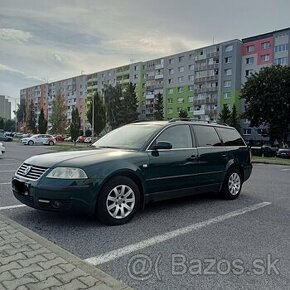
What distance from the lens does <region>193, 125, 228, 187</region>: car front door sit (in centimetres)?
654

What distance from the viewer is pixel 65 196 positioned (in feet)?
15.4

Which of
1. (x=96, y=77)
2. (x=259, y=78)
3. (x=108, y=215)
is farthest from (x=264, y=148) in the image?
(x=96, y=77)

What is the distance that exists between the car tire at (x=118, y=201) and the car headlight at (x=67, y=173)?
0.40 m

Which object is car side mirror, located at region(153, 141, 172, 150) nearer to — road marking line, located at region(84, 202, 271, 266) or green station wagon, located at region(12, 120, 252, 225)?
green station wagon, located at region(12, 120, 252, 225)

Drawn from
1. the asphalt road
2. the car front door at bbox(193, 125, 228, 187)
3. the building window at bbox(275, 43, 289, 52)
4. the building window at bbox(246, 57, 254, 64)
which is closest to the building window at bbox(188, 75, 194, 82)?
the building window at bbox(246, 57, 254, 64)

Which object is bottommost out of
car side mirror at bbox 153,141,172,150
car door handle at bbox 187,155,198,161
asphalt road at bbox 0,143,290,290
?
asphalt road at bbox 0,143,290,290

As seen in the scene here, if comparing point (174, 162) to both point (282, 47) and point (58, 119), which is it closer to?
point (58, 119)

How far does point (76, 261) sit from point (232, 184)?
466 centimetres

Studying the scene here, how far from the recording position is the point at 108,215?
4.98 meters

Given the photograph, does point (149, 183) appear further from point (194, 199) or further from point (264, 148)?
point (264, 148)

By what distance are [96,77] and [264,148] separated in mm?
78463

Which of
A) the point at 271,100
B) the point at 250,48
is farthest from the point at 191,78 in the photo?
the point at 271,100

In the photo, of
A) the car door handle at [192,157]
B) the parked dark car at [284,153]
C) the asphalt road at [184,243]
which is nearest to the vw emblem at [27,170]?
the asphalt road at [184,243]

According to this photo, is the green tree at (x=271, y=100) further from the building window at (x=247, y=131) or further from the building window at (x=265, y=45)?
the building window at (x=247, y=131)
